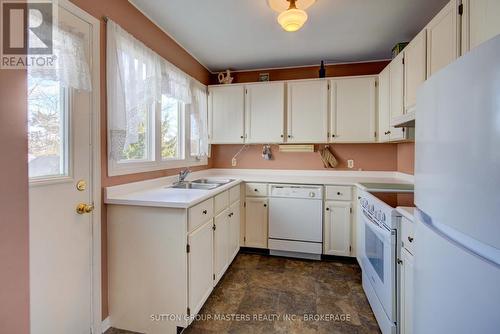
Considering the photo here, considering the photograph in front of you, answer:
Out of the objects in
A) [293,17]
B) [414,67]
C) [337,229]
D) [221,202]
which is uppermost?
[293,17]

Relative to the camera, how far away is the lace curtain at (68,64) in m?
1.23

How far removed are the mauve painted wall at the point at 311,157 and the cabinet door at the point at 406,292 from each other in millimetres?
1945

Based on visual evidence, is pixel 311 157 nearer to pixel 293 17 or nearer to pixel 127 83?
pixel 293 17

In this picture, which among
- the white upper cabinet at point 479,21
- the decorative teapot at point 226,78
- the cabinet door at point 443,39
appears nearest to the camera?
the white upper cabinet at point 479,21

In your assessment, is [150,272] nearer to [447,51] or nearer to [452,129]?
[452,129]

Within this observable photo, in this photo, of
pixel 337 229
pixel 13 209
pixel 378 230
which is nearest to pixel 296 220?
pixel 337 229

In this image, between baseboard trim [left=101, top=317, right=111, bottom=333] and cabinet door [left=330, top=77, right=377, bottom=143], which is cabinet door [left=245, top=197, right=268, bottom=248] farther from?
baseboard trim [left=101, top=317, right=111, bottom=333]

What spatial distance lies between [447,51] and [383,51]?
4.65ft

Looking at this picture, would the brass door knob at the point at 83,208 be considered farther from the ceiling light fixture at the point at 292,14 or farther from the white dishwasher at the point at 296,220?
the white dishwasher at the point at 296,220

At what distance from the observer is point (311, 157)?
3271 millimetres

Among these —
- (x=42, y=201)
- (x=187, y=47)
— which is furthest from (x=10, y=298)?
(x=187, y=47)

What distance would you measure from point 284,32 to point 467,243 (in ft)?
7.48

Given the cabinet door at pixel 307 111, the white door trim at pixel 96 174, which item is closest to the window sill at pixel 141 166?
the white door trim at pixel 96 174

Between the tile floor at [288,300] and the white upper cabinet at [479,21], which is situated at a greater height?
the white upper cabinet at [479,21]
